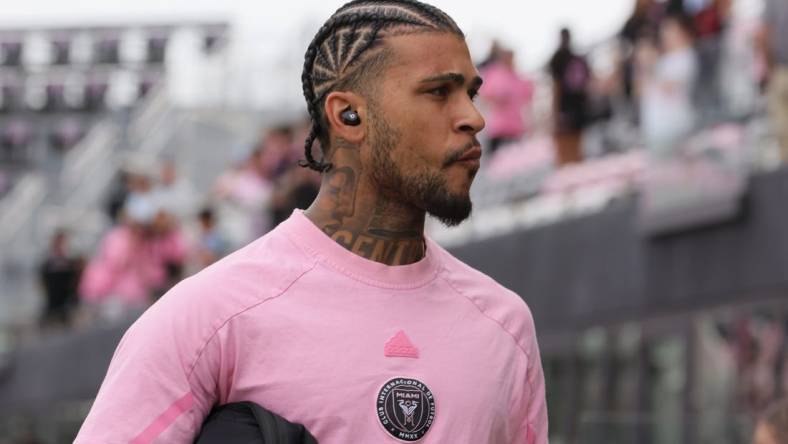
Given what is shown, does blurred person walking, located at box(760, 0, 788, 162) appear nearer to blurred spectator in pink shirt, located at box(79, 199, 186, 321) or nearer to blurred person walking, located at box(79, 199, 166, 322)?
blurred spectator in pink shirt, located at box(79, 199, 186, 321)

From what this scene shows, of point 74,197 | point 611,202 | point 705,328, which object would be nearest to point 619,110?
point 611,202

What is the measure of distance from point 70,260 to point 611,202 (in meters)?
9.48

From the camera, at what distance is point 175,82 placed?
2542cm

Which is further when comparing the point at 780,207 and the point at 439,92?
the point at 780,207

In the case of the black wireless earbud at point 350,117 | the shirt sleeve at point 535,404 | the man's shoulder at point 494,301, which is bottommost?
the shirt sleeve at point 535,404

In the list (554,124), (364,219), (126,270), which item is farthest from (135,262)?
(364,219)

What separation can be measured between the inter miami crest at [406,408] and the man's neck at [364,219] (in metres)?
0.23

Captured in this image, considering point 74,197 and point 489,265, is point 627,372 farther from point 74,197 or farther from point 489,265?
point 74,197

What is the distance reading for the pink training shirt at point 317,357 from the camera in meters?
2.73

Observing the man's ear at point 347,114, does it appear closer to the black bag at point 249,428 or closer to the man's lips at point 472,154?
the man's lips at point 472,154

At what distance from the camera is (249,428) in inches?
107

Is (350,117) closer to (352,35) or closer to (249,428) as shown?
(352,35)

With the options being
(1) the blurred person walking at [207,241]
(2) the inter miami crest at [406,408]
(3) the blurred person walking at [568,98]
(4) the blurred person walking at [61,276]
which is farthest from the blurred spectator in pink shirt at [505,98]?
(2) the inter miami crest at [406,408]

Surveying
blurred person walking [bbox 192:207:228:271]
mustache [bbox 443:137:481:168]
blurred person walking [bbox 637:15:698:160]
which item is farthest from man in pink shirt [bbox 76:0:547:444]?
blurred person walking [bbox 192:207:228:271]
